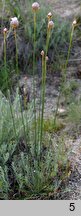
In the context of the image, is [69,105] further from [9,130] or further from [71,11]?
[71,11]

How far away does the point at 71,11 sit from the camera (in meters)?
4.56

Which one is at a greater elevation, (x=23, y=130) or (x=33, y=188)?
(x=23, y=130)

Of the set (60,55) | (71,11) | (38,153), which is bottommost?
(38,153)

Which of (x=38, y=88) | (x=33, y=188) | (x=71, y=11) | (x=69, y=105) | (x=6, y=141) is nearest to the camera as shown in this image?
(x=33, y=188)

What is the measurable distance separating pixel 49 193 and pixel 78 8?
2.24 m

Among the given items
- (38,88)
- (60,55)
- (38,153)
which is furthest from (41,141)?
(60,55)

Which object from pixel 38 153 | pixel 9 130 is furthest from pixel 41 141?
pixel 9 130

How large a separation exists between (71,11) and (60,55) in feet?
1.84

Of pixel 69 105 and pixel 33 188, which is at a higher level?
pixel 69 105

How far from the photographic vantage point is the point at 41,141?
2979 mm

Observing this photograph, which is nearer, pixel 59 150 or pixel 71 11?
pixel 59 150

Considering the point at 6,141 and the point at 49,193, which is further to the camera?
the point at 6,141

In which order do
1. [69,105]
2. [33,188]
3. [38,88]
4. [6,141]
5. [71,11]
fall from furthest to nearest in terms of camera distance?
[71,11], [38,88], [69,105], [6,141], [33,188]

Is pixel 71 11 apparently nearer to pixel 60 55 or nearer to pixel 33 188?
pixel 60 55
